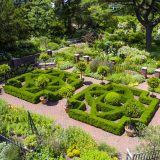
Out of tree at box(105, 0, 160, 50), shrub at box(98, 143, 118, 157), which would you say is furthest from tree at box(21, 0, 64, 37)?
shrub at box(98, 143, 118, 157)

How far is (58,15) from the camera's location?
3475cm

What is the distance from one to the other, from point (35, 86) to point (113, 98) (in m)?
6.33

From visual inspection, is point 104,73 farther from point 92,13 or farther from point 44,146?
point 92,13

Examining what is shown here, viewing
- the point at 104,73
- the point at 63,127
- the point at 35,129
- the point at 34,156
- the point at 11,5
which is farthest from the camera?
the point at 11,5

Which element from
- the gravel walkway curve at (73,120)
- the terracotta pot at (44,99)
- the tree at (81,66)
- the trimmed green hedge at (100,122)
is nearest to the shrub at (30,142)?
the gravel walkway curve at (73,120)

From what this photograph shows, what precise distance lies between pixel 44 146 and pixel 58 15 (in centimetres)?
2525

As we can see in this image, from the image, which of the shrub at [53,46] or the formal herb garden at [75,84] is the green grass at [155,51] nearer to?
the formal herb garden at [75,84]

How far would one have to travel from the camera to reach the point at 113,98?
1689 centimetres

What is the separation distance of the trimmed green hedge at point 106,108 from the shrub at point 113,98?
34cm

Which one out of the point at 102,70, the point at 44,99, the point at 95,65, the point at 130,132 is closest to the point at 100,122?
the point at 130,132

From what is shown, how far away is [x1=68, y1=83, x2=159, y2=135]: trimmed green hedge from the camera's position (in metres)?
14.9

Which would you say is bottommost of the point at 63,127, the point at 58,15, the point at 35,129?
the point at 63,127

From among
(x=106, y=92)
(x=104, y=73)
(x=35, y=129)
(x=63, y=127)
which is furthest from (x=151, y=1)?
(x=35, y=129)

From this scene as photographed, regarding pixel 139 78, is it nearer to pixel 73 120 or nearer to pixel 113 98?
pixel 113 98
